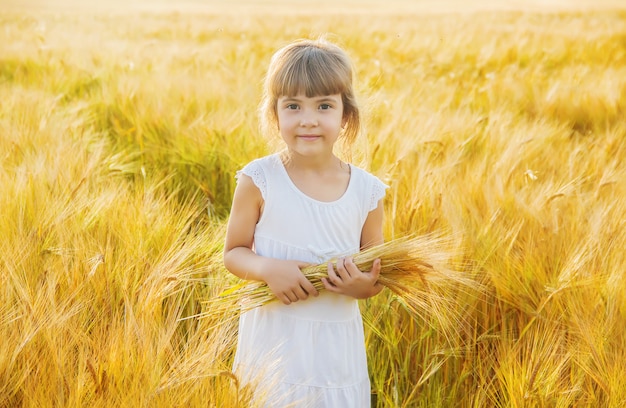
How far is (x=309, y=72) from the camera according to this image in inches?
55.7

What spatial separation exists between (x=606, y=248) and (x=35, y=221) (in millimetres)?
1511

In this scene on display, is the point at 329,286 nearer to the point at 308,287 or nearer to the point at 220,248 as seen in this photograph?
the point at 308,287

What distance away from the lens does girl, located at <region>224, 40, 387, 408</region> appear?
142cm

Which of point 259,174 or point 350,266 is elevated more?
point 259,174

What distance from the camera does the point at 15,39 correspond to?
22.5 ft

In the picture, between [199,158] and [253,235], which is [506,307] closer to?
[253,235]

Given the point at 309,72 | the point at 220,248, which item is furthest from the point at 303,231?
the point at 220,248

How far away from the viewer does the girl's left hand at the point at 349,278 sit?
1330 millimetres

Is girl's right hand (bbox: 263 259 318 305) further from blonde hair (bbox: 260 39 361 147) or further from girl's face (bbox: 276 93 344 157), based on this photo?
blonde hair (bbox: 260 39 361 147)

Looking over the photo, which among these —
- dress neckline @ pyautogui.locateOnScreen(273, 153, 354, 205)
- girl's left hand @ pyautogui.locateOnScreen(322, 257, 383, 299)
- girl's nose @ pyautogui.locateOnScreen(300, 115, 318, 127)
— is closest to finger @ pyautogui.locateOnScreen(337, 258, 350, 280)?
girl's left hand @ pyautogui.locateOnScreen(322, 257, 383, 299)

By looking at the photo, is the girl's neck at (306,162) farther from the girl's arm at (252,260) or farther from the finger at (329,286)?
the finger at (329,286)

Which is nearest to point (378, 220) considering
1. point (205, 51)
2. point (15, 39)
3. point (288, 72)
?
point (288, 72)

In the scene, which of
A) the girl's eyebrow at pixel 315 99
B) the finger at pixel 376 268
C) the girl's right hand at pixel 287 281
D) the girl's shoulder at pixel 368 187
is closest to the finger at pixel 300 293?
the girl's right hand at pixel 287 281

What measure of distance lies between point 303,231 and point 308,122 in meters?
0.22
